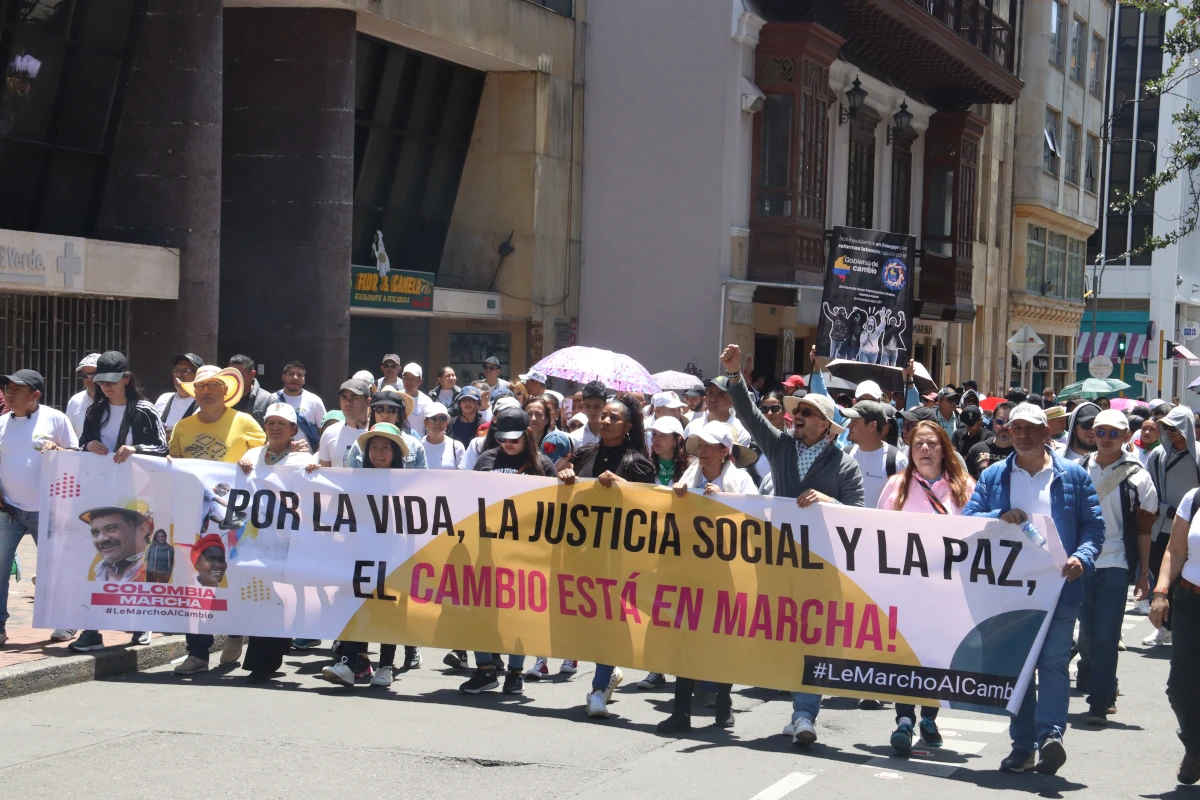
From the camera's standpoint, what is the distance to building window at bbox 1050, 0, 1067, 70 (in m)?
42.4

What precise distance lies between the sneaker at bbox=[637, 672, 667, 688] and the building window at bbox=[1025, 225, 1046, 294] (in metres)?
34.8

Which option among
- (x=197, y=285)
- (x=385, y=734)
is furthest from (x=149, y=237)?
(x=385, y=734)

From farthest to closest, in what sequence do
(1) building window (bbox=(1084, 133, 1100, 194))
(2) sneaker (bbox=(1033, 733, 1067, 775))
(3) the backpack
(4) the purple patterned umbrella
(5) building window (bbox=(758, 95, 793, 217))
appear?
(1) building window (bbox=(1084, 133, 1100, 194)), (5) building window (bbox=(758, 95, 793, 217)), (4) the purple patterned umbrella, (3) the backpack, (2) sneaker (bbox=(1033, 733, 1067, 775))

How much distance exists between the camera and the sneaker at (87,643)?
9.30 m

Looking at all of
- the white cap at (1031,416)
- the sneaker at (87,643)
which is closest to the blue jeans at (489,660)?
the sneaker at (87,643)

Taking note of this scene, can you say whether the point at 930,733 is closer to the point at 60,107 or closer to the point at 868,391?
the point at 868,391

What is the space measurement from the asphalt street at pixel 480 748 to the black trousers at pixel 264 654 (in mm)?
159

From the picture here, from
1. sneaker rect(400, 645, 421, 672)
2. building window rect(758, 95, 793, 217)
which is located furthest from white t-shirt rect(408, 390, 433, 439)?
building window rect(758, 95, 793, 217)

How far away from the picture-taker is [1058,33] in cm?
4338

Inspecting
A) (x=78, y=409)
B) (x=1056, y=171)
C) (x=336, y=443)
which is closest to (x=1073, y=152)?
(x=1056, y=171)

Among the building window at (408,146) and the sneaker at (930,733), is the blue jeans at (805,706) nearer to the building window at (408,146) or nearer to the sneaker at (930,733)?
the sneaker at (930,733)

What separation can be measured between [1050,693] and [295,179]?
1508 centimetres

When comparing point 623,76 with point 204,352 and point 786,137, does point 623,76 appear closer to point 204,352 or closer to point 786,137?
point 786,137

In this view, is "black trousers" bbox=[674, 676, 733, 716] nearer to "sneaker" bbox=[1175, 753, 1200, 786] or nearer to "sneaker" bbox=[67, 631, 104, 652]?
"sneaker" bbox=[1175, 753, 1200, 786]
